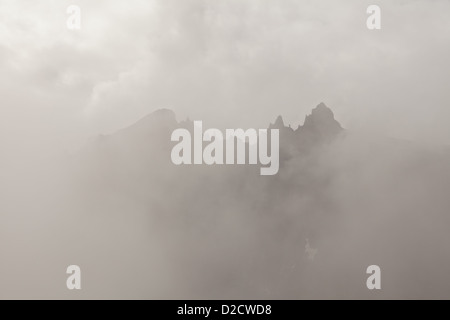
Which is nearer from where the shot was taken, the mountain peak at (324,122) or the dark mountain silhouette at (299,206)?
the dark mountain silhouette at (299,206)

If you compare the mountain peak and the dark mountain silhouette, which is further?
the mountain peak

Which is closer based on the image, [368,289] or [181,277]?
[368,289]

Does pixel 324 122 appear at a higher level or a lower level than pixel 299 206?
higher

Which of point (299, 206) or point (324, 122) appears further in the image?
point (324, 122)

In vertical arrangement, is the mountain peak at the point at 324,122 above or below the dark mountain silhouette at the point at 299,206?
above

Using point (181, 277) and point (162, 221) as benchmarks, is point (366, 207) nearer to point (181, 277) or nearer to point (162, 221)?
point (181, 277)

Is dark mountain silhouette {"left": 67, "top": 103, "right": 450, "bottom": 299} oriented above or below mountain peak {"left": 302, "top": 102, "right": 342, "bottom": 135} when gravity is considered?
below

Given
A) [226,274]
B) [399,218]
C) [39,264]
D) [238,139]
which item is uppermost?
[238,139]

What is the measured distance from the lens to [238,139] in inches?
533

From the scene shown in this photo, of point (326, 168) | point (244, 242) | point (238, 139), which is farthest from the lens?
point (244, 242)

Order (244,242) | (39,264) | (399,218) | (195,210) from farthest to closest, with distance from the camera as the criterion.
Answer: (195,210), (244,242), (399,218), (39,264)

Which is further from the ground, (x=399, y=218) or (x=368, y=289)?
(x=399, y=218)

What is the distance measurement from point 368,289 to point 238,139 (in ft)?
29.3
